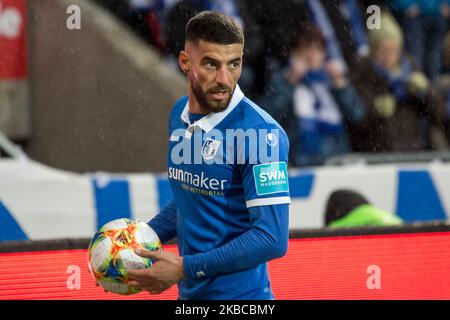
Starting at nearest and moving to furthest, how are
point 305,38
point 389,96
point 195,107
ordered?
point 195,107, point 305,38, point 389,96

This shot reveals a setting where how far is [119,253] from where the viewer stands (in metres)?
4.57

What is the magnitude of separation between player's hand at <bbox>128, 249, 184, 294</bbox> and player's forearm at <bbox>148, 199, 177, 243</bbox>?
38cm

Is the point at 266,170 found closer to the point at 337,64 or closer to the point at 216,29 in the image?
the point at 216,29

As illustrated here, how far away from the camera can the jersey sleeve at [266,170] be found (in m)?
4.35

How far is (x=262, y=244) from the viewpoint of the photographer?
14.2ft

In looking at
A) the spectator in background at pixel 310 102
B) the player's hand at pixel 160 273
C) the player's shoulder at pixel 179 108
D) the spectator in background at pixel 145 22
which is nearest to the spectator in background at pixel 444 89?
the spectator in background at pixel 310 102

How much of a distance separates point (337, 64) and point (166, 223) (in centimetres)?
581

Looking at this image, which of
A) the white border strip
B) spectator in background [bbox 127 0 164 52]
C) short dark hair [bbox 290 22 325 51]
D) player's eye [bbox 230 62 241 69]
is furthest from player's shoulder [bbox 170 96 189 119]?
spectator in background [bbox 127 0 164 52]

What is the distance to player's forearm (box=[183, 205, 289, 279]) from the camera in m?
4.34

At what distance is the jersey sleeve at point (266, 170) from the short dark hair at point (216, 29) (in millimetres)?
416

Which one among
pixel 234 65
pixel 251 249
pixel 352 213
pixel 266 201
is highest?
pixel 234 65

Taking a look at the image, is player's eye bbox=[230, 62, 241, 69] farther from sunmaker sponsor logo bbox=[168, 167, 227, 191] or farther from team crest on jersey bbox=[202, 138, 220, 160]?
sunmaker sponsor logo bbox=[168, 167, 227, 191]

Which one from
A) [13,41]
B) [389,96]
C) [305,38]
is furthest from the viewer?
[389,96]

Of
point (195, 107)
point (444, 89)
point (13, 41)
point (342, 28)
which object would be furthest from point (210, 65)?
point (444, 89)
